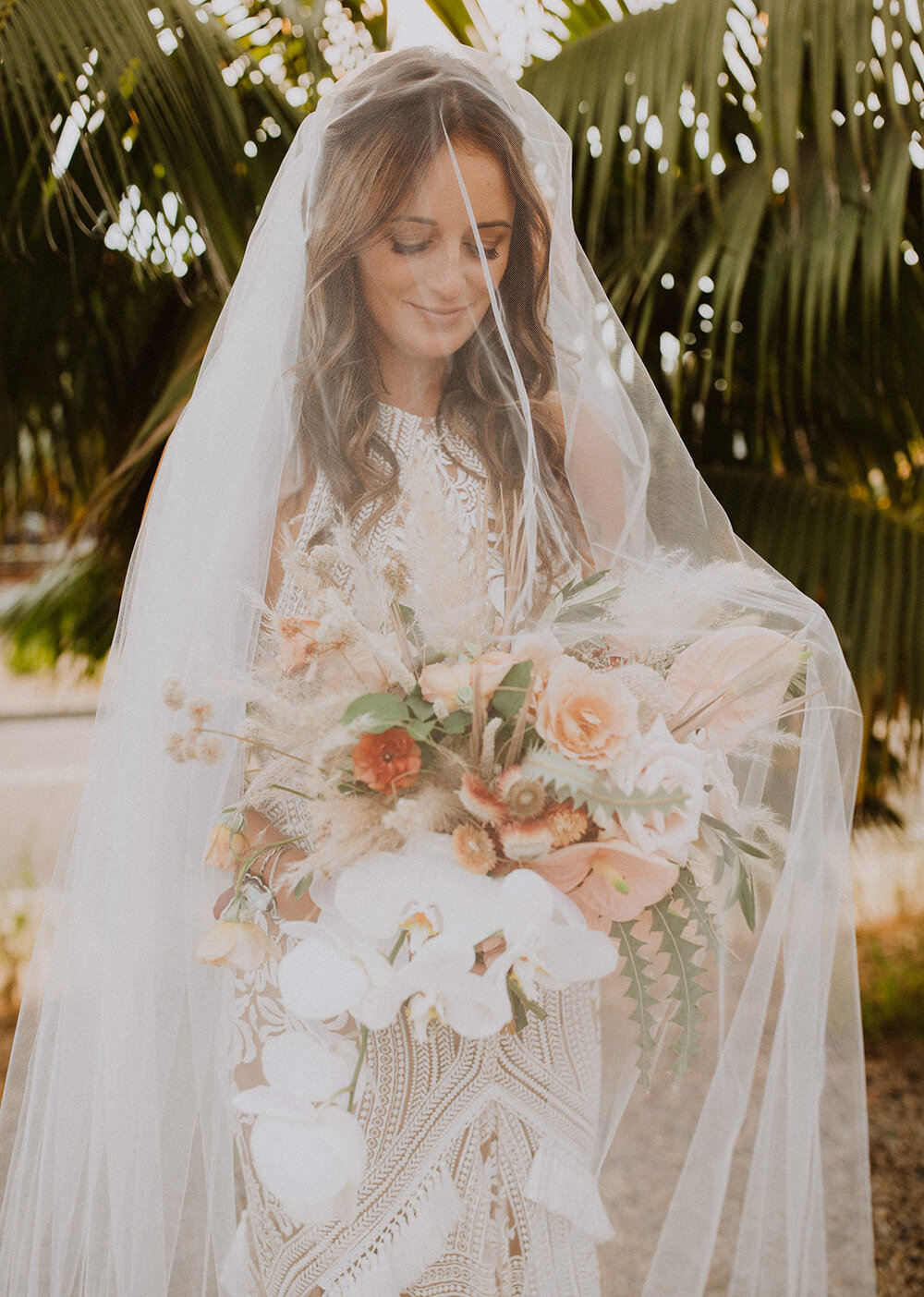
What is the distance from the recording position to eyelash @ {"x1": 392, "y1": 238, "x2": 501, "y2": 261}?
4.21 feet

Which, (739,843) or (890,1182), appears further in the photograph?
(890,1182)

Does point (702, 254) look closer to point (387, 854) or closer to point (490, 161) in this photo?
point (490, 161)

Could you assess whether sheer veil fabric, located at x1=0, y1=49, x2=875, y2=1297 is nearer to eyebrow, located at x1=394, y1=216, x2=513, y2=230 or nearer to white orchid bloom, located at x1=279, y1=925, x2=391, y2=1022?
eyebrow, located at x1=394, y1=216, x2=513, y2=230

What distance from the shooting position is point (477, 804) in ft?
2.94

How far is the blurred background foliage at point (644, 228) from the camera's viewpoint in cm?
199

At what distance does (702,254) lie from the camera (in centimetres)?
214

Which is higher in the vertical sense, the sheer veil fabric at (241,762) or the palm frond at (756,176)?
the palm frond at (756,176)

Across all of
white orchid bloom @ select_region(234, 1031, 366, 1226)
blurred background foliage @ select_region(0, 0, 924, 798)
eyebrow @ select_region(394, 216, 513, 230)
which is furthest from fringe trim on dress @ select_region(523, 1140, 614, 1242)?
blurred background foliage @ select_region(0, 0, 924, 798)

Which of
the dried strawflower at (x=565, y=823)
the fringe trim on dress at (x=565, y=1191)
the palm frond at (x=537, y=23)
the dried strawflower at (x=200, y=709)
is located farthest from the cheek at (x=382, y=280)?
the palm frond at (x=537, y=23)

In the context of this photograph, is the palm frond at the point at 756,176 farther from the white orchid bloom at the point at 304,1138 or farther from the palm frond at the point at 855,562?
the white orchid bloom at the point at 304,1138

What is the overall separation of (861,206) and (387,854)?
187 centimetres

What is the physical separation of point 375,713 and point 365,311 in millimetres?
685

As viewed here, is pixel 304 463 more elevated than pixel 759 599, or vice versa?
pixel 304 463

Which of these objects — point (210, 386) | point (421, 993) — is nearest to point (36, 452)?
point (210, 386)
